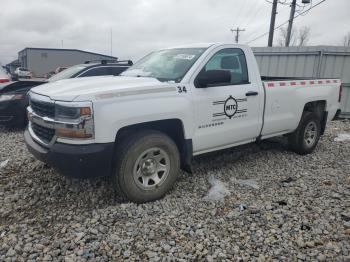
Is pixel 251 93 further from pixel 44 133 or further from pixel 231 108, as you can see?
pixel 44 133

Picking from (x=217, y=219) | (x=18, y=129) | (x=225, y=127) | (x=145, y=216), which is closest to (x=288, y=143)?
(x=225, y=127)

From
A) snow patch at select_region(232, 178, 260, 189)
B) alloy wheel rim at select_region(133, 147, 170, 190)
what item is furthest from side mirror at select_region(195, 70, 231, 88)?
snow patch at select_region(232, 178, 260, 189)

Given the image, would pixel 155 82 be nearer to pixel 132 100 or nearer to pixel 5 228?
pixel 132 100

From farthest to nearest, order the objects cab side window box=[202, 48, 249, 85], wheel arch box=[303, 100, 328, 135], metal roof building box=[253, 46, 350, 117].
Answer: metal roof building box=[253, 46, 350, 117]
wheel arch box=[303, 100, 328, 135]
cab side window box=[202, 48, 249, 85]

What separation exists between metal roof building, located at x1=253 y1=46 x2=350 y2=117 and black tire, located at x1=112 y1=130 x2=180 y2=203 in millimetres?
9082

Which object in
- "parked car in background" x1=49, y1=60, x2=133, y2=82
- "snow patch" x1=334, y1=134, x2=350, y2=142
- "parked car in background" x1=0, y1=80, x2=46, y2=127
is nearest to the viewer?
"parked car in background" x1=0, y1=80, x2=46, y2=127

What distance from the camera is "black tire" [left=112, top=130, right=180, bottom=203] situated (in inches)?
136

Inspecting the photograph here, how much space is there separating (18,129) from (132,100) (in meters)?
5.23

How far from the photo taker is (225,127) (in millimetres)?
4297

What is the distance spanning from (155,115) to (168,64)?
1.14 meters

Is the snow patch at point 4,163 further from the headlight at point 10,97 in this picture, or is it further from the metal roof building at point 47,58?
the metal roof building at point 47,58

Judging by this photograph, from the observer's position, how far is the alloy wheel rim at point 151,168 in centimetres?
362

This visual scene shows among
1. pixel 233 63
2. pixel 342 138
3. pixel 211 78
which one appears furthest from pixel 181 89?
pixel 342 138

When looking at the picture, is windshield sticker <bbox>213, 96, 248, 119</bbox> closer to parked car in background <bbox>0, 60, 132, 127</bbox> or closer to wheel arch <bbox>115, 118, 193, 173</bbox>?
wheel arch <bbox>115, 118, 193, 173</bbox>
